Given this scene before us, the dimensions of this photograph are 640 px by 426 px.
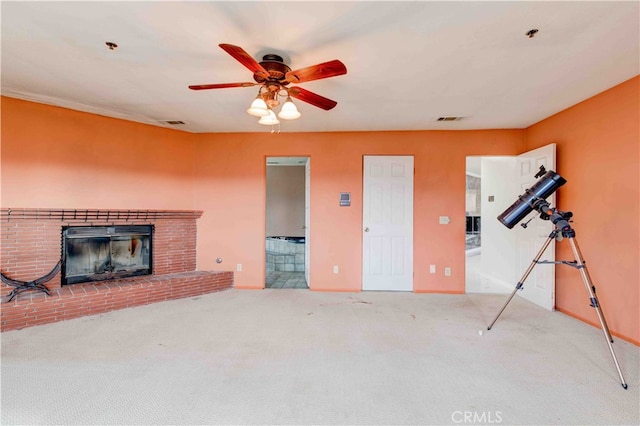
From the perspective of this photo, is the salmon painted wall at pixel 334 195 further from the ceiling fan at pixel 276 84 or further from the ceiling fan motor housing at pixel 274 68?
the ceiling fan motor housing at pixel 274 68

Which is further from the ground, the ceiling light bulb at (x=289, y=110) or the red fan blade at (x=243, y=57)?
the red fan blade at (x=243, y=57)

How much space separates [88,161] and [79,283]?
142cm

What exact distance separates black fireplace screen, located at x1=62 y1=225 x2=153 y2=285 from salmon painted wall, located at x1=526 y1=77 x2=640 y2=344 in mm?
5038

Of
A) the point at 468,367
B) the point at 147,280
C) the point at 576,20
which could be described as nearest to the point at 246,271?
the point at 147,280

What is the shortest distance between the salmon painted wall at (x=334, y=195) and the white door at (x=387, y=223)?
0.32ft

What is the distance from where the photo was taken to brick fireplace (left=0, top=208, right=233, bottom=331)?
2811mm

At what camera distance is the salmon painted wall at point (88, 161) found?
9.55 feet

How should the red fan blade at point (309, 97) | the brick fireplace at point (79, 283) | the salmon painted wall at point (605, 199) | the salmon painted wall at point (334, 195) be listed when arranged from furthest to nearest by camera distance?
the salmon painted wall at point (334, 195) → the brick fireplace at point (79, 283) → the salmon painted wall at point (605, 199) → the red fan blade at point (309, 97)

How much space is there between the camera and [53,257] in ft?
10.1

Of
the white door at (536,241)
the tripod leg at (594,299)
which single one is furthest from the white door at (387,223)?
the tripod leg at (594,299)

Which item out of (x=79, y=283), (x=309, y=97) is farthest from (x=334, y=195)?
(x=79, y=283)

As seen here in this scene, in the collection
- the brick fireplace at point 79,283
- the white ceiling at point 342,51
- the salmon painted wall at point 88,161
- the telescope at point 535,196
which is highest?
the white ceiling at point 342,51

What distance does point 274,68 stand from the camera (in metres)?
1.99

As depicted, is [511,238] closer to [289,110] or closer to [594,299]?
[594,299]
